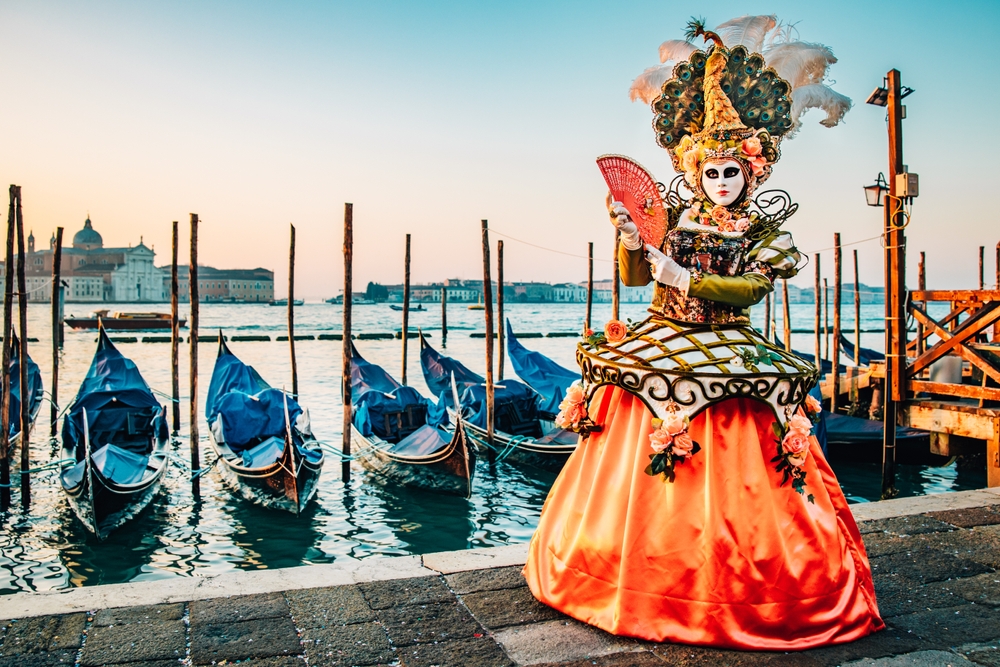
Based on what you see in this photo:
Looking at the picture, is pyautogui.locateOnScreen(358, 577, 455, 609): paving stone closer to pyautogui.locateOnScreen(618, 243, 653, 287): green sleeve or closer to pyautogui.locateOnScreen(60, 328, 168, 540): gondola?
pyautogui.locateOnScreen(618, 243, 653, 287): green sleeve

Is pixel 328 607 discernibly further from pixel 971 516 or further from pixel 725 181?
pixel 971 516

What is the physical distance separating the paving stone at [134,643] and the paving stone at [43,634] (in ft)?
0.16

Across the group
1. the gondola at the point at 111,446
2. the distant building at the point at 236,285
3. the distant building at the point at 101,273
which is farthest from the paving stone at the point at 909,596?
the distant building at the point at 236,285

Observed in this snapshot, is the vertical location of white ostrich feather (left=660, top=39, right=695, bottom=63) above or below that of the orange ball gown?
above

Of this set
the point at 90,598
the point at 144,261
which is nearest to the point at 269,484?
the point at 90,598

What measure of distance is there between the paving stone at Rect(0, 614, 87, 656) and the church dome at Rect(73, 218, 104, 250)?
355 feet

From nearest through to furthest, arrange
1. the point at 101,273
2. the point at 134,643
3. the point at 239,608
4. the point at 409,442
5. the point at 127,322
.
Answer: the point at 134,643, the point at 239,608, the point at 409,442, the point at 127,322, the point at 101,273

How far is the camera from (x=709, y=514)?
202 cm

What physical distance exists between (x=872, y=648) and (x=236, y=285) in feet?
337

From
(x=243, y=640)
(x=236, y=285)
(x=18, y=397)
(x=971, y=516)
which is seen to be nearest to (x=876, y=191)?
(x=971, y=516)

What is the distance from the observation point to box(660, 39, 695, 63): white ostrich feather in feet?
9.05

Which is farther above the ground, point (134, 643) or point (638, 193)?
point (638, 193)

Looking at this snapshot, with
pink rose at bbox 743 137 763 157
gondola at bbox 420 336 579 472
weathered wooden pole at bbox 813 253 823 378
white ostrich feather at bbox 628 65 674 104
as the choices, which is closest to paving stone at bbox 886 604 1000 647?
pink rose at bbox 743 137 763 157

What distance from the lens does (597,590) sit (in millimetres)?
2121
